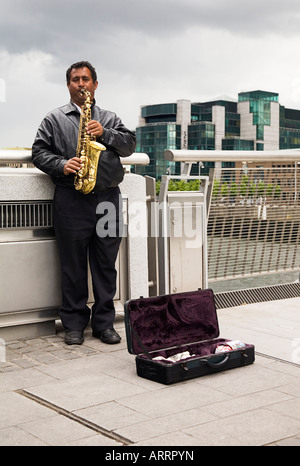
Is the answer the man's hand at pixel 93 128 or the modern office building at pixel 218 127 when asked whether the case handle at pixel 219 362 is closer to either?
the man's hand at pixel 93 128

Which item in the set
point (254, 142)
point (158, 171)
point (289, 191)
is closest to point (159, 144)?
point (158, 171)

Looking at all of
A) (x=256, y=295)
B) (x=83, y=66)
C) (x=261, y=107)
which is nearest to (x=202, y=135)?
(x=261, y=107)

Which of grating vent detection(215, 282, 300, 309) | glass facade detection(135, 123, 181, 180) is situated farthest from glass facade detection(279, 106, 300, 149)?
grating vent detection(215, 282, 300, 309)

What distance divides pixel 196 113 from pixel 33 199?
15032 cm

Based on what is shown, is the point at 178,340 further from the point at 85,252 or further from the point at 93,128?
the point at 93,128

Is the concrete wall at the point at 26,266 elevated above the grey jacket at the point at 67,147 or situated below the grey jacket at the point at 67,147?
below

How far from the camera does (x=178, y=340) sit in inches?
197

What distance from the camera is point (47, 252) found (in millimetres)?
5633

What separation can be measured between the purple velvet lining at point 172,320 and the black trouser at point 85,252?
0.73 meters

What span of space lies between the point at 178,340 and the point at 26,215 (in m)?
1.59

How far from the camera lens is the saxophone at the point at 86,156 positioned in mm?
5184

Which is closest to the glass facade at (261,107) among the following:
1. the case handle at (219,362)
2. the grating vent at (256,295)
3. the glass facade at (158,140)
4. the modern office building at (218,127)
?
the modern office building at (218,127)

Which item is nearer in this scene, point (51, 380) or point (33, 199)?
point (51, 380)
